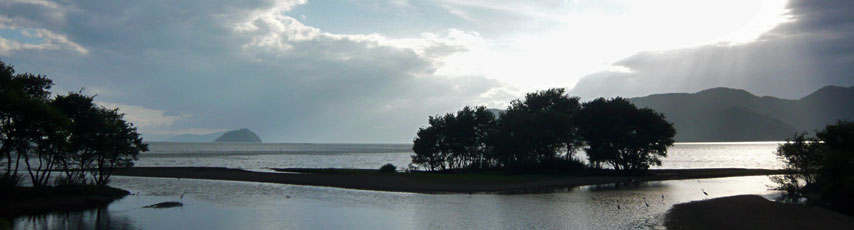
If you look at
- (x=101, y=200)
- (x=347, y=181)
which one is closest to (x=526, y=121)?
(x=347, y=181)

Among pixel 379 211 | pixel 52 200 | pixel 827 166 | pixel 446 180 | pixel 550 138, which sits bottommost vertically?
pixel 379 211

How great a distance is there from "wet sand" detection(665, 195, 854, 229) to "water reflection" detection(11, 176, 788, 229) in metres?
1.87

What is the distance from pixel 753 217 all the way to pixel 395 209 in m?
26.1

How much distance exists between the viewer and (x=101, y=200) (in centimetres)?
4444

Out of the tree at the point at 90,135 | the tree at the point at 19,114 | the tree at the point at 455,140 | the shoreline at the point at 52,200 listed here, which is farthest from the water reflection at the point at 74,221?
the tree at the point at 455,140

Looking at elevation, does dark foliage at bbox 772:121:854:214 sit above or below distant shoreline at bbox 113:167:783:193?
above

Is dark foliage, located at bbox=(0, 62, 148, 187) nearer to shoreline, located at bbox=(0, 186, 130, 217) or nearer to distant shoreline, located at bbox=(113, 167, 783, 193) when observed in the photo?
shoreline, located at bbox=(0, 186, 130, 217)

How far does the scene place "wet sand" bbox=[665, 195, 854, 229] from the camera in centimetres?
2984

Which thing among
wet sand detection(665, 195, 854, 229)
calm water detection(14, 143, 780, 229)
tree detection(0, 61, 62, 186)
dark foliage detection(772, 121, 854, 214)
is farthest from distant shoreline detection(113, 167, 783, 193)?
tree detection(0, 61, 62, 186)

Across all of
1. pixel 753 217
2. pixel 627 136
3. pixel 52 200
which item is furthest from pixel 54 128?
pixel 627 136

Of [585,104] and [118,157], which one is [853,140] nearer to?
[585,104]

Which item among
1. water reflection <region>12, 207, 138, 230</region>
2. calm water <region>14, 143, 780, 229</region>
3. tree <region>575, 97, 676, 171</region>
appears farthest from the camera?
tree <region>575, 97, 676, 171</region>

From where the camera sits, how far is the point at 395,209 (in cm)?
4119

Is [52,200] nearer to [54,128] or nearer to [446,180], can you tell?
[54,128]
